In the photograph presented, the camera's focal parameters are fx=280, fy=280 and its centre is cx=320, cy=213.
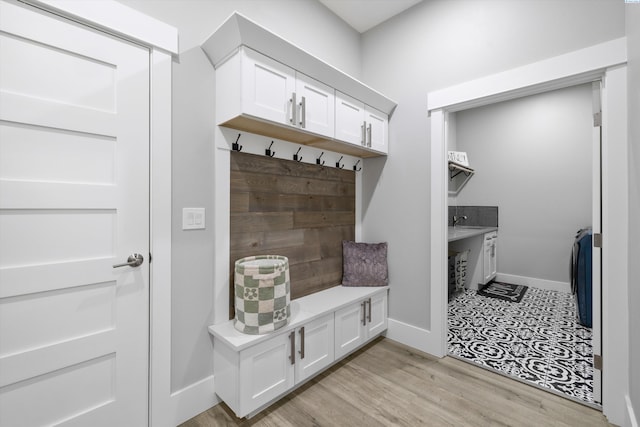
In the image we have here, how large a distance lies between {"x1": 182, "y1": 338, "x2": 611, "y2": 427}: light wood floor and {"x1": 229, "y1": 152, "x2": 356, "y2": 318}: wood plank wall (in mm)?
634

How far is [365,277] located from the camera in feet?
8.25

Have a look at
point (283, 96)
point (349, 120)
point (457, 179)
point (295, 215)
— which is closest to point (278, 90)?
point (283, 96)

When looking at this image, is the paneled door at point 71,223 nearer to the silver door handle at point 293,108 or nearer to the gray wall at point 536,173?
the silver door handle at point 293,108

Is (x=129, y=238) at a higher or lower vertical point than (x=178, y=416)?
higher

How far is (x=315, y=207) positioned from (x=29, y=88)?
172 centimetres

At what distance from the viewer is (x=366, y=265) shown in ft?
8.28

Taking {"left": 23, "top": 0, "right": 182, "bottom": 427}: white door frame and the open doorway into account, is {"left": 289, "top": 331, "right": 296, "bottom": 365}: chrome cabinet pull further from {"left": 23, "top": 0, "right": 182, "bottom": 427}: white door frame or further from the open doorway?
the open doorway

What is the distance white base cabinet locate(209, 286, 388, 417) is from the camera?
5.00ft

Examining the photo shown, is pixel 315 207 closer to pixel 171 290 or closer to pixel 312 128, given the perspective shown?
pixel 312 128

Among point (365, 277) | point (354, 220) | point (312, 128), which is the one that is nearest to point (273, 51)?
point (312, 128)

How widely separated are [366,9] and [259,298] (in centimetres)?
255

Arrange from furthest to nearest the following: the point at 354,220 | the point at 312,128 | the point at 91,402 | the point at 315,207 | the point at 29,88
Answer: the point at 354,220 → the point at 315,207 → the point at 312,128 → the point at 91,402 → the point at 29,88

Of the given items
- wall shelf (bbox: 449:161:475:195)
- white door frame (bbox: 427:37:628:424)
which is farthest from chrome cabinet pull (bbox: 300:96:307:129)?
wall shelf (bbox: 449:161:475:195)

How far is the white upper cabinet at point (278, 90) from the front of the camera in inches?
58.9
